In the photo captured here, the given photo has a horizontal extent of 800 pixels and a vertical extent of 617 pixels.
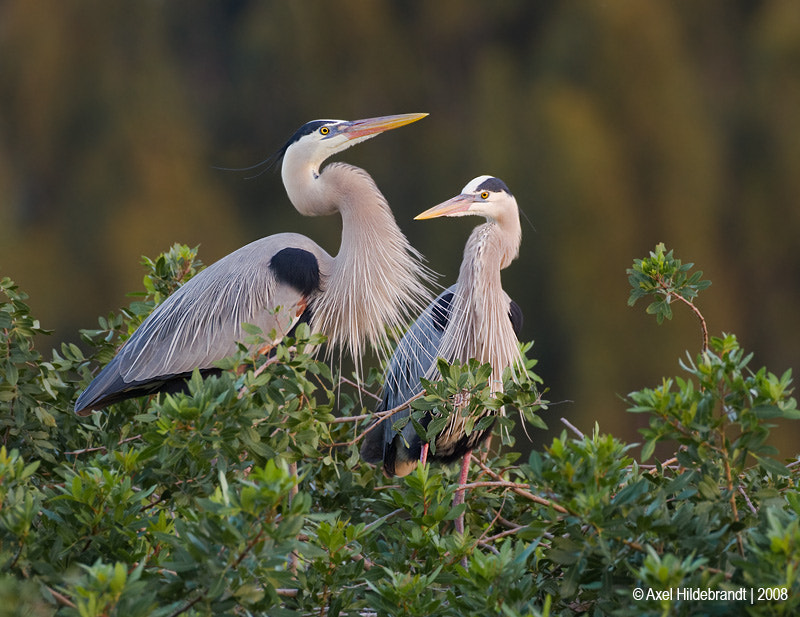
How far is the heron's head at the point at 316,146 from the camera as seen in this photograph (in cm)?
297

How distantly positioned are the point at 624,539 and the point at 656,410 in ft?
0.62

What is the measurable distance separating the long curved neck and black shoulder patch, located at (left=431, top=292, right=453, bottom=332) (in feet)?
0.16

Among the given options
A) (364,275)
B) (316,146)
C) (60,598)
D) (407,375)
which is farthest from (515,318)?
(60,598)

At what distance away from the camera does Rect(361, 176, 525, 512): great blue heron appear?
276 cm

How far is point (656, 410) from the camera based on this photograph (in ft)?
4.37

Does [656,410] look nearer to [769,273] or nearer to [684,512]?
[684,512]

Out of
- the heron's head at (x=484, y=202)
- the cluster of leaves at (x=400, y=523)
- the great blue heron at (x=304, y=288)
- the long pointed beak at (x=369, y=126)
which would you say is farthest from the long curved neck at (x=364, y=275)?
the cluster of leaves at (x=400, y=523)

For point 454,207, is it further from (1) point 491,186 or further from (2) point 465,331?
(2) point 465,331

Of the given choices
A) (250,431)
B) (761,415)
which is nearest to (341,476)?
(250,431)

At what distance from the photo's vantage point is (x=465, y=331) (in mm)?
2787

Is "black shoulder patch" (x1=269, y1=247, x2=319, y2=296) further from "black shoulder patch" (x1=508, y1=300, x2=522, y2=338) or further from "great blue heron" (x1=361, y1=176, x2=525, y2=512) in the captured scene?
"black shoulder patch" (x1=508, y1=300, x2=522, y2=338)

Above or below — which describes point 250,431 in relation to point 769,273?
below

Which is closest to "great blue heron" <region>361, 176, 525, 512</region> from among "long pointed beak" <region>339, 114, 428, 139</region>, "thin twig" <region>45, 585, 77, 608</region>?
"long pointed beak" <region>339, 114, 428, 139</region>

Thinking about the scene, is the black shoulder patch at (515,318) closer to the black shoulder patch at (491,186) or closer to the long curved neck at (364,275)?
the long curved neck at (364,275)
